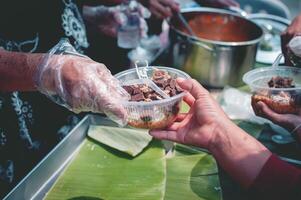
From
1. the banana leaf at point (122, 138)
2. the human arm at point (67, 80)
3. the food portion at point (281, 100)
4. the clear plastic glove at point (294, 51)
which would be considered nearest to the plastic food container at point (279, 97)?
the food portion at point (281, 100)

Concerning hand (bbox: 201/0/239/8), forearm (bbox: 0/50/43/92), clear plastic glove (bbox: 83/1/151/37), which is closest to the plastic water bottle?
clear plastic glove (bbox: 83/1/151/37)

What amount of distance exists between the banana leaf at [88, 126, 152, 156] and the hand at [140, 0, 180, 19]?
35.7 inches

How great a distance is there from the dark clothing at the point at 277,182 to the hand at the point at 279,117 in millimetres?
335

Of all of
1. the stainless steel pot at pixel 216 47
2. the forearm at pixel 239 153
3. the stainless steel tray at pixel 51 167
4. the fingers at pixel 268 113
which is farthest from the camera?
the stainless steel pot at pixel 216 47

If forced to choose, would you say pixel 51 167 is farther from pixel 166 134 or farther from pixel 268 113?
pixel 268 113

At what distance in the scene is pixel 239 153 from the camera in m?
1.27

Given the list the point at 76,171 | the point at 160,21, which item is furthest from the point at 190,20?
the point at 76,171

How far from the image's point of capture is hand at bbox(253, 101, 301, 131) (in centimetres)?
150

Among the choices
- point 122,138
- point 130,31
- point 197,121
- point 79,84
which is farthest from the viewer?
point 130,31

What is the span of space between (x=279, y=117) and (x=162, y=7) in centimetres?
112

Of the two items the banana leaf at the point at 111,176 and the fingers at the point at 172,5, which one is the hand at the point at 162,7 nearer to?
the fingers at the point at 172,5

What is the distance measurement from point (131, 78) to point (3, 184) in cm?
75

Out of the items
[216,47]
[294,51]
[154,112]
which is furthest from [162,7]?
[154,112]

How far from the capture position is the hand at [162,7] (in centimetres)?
225
